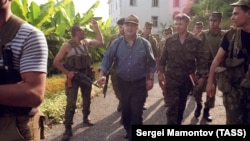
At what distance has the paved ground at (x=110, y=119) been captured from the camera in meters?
5.87

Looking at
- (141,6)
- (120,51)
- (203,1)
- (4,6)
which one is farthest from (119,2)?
(4,6)

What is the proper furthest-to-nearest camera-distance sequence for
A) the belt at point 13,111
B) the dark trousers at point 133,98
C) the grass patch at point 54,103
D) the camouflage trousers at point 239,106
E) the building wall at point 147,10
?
the building wall at point 147,10
the grass patch at point 54,103
the dark trousers at point 133,98
the camouflage trousers at point 239,106
the belt at point 13,111

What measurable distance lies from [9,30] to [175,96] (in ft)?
12.2

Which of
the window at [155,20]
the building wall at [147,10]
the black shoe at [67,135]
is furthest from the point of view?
the window at [155,20]

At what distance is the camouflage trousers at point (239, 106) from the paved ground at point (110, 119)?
211 cm

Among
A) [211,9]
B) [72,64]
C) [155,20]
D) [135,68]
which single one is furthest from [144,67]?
[155,20]

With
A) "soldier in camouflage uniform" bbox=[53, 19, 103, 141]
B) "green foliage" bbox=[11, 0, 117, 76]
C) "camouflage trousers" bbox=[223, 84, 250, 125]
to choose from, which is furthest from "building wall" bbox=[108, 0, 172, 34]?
"camouflage trousers" bbox=[223, 84, 250, 125]

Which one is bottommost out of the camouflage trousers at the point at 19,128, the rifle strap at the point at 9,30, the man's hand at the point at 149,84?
the man's hand at the point at 149,84

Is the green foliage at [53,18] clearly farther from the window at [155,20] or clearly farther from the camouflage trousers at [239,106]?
the window at [155,20]

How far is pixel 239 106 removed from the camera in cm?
417

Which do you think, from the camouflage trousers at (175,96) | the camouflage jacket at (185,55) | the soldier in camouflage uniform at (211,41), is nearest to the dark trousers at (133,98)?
the camouflage trousers at (175,96)

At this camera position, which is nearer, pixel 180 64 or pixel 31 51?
pixel 31 51
